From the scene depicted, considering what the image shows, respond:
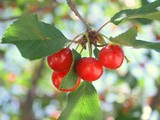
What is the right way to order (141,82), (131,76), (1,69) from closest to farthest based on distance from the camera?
(131,76) → (141,82) → (1,69)

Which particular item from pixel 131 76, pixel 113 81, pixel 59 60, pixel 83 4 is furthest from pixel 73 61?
pixel 113 81

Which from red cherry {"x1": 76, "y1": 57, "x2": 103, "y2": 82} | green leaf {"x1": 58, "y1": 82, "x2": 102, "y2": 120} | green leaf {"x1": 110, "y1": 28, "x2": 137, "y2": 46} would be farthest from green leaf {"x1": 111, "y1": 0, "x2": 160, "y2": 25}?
green leaf {"x1": 58, "y1": 82, "x2": 102, "y2": 120}

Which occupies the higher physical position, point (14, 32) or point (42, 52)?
point (14, 32)

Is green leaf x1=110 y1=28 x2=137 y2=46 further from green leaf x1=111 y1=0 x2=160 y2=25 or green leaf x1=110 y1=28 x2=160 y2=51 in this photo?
green leaf x1=111 y1=0 x2=160 y2=25

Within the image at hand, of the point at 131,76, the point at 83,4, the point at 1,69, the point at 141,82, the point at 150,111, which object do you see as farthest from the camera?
the point at 1,69

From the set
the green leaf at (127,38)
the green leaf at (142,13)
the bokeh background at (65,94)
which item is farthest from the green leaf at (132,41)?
the bokeh background at (65,94)

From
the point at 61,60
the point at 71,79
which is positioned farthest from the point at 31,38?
the point at 71,79

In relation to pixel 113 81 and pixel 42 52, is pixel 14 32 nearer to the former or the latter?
pixel 42 52
